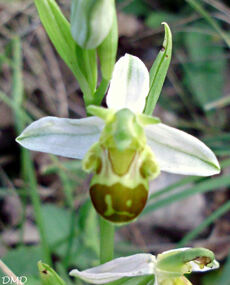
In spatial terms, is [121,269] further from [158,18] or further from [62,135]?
[158,18]

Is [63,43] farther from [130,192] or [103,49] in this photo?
[130,192]

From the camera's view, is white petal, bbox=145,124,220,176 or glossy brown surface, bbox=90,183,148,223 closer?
glossy brown surface, bbox=90,183,148,223

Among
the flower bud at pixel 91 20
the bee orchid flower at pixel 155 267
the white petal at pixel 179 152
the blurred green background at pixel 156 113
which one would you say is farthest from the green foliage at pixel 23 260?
the flower bud at pixel 91 20

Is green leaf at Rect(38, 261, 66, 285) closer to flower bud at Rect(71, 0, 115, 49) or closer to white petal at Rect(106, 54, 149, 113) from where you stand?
white petal at Rect(106, 54, 149, 113)

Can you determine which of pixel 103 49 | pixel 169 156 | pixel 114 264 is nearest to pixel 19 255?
pixel 114 264

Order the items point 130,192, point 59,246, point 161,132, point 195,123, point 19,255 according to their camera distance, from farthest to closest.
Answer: point 195,123 → point 59,246 → point 19,255 → point 161,132 → point 130,192

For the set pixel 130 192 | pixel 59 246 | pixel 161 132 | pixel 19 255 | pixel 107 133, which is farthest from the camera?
pixel 59 246

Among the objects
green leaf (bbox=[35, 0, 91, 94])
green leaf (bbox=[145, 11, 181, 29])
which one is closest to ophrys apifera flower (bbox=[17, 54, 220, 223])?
green leaf (bbox=[35, 0, 91, 94])
